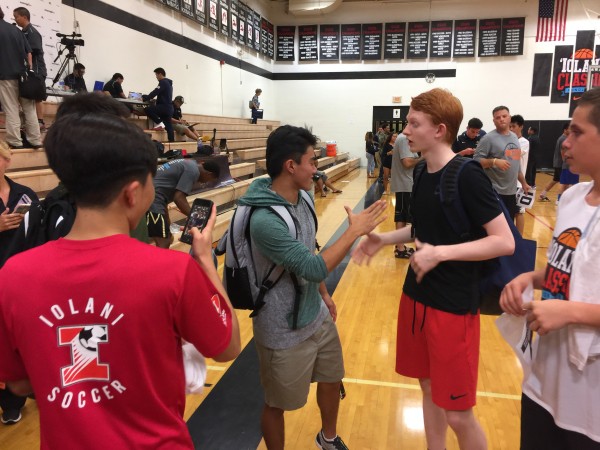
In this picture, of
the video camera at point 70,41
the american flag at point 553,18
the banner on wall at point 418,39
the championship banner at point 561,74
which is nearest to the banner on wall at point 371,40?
the banner on wall at point 418,39

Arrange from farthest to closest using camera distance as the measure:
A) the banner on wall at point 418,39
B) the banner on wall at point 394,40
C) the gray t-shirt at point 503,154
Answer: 1. the banner on wall at point 394,40
2. the banner on wall at point 418,39
3. the gray t-shirt at point 503,154

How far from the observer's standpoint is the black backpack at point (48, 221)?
6.13 ft

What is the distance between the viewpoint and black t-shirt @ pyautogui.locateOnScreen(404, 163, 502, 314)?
5.15 ft

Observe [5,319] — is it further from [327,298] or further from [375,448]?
[375,448]

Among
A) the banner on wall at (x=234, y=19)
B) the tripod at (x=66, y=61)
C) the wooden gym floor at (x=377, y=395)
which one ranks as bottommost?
the wooden gym floor at (x=377, y=395)

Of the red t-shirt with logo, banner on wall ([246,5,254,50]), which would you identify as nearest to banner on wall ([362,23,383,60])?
banner on wall ([246,5,254,50])

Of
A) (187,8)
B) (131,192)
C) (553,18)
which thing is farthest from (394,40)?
(131,192)

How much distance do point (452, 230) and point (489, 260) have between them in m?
0.20

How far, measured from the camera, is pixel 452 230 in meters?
1.66

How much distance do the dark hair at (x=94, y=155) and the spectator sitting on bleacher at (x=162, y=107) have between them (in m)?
8.92

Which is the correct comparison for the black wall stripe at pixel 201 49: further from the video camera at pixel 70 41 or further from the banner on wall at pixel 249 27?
the video camera at pixel 70 41

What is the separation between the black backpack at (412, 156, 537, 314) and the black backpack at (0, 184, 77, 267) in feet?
4.89

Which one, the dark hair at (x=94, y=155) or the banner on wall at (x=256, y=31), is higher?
the banner on wall at (x=256, y=31)

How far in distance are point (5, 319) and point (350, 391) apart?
7.89 feet
